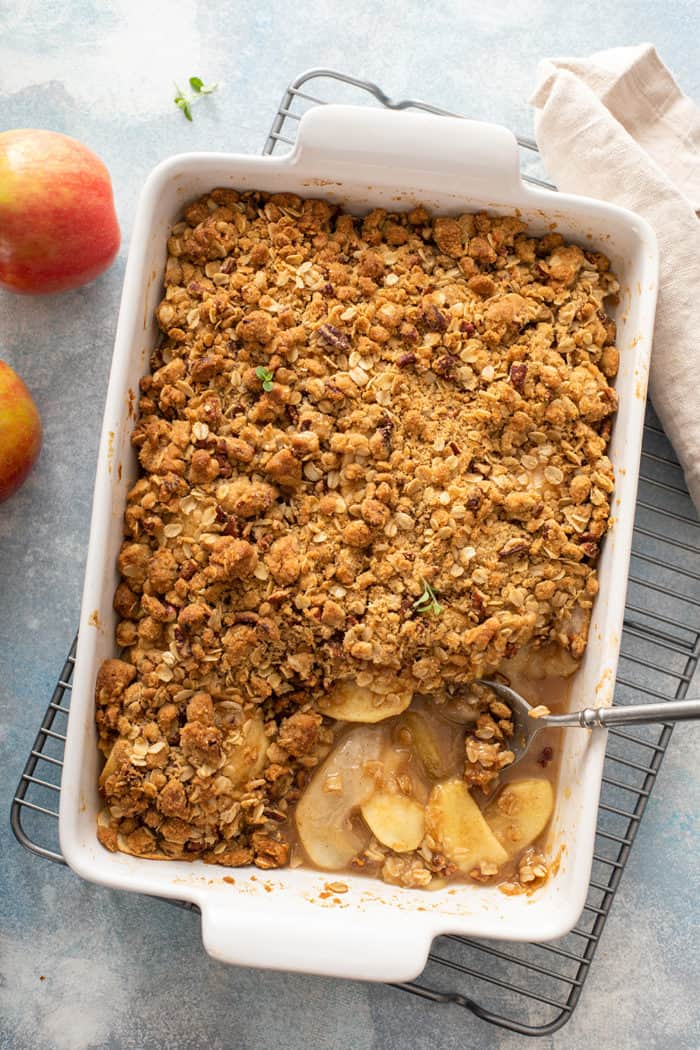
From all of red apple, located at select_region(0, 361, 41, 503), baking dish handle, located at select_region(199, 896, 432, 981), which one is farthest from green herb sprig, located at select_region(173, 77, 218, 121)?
baking dish handle, located at select_region(199, 896, 432, 981)

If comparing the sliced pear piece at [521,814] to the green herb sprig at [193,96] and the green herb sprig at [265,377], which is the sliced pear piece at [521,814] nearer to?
the green herb sprig at [265,377]

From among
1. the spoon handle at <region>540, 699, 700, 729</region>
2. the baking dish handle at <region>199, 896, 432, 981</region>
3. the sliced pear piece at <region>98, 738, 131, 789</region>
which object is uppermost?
the spoon handle at <region>540, 699, 700, 729</region>

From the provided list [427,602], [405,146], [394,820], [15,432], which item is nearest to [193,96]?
[405,146]

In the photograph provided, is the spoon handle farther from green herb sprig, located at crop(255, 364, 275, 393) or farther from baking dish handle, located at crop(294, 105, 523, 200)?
baking dish handle, located at crop(294, 105, 523, 200)

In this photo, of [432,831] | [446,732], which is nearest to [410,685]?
[446,732]

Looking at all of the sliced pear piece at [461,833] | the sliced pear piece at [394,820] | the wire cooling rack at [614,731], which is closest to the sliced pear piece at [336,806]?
the sliced pear piece at [394,820]

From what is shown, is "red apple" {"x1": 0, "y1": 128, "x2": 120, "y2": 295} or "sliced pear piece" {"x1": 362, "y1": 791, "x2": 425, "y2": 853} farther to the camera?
"red apple" {"x1": 0, "y1": 128, "x2": 120, "y2": 295}
